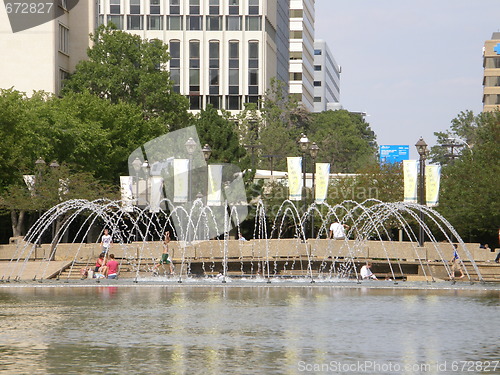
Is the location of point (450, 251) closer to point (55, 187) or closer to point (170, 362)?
point (55, 187)

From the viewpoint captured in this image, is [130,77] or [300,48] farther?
[300,48]

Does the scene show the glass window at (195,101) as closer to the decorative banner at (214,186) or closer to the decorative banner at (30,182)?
the decorative banner at (30,182)

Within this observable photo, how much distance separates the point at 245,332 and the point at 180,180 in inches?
1503

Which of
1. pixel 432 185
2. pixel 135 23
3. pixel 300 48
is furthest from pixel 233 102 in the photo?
pixel 432 185

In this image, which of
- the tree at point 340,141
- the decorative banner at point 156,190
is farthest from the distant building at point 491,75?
the decorative banner at point 156,190

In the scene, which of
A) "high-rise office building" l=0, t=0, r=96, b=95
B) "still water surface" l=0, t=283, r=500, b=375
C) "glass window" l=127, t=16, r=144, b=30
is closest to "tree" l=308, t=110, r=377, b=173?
"glass window" l=127, t=16, r=144, b=30

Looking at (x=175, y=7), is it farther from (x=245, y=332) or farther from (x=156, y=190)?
(x=245, y=332)

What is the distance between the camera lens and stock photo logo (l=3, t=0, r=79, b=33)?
261 ft

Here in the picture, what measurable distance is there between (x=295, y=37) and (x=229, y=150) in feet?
325

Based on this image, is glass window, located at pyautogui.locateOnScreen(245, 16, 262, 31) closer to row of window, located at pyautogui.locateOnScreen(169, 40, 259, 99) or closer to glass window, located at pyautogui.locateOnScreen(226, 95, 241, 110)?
row of window, located at pyautogui.locateOnScreen(169, 40, 259, 99)

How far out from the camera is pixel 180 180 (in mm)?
58219

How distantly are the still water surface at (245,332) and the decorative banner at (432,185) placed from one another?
22.5 meters

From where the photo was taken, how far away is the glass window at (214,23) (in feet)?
417

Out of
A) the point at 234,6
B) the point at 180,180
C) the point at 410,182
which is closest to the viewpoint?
the point at 410,182
